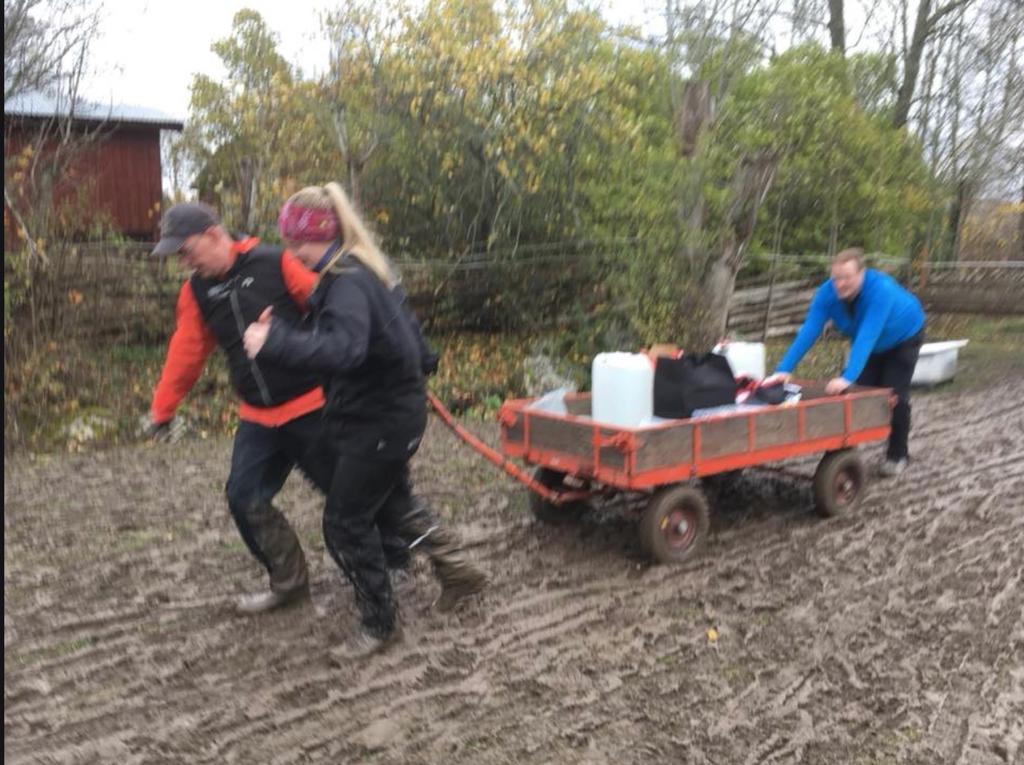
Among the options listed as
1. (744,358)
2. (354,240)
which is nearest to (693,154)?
(744,358)

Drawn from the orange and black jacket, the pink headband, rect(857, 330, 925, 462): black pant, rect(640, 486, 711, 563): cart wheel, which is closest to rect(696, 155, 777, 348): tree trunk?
rect(857, 330, 925, 462): black pant

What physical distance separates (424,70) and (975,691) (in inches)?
350

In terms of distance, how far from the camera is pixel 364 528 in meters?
3.78

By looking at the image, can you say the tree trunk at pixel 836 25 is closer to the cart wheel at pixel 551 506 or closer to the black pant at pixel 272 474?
the cart wheel at pixel 551 506

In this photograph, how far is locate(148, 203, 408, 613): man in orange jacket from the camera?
148 inches

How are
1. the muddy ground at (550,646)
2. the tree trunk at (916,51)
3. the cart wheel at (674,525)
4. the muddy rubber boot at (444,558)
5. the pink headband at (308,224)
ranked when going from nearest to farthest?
the muddy ground at (550,646), the pink headband at (308,224), the muddy rubber boot at (444,558), the cart wheel at (674,525), the tree trunk at (916,51)

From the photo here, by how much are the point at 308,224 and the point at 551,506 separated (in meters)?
2.56

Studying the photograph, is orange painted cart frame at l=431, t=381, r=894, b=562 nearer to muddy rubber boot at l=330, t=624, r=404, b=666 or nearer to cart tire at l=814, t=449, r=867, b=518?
cart tire at l=814, t=449, r=867, b=518

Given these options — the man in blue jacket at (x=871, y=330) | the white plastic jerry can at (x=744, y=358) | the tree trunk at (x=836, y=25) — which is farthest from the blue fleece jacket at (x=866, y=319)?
the tree trunk at (x=836, y=25)

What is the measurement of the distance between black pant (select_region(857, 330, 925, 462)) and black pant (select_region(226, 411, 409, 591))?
3985 millimetres

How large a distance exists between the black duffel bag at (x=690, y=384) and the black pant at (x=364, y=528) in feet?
5.38

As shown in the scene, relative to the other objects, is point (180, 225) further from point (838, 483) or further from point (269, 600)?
point (838, 483)

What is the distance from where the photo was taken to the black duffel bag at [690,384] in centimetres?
499

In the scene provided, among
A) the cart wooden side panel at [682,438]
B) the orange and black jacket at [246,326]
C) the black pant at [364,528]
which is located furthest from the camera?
the cart wooden side panel at [682,438]
